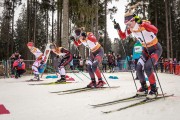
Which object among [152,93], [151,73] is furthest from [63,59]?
[152,93]

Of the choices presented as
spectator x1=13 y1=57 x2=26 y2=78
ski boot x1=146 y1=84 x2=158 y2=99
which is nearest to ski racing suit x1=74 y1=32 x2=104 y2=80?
ski boot x1=146 y1=84 x2=158 y2=99

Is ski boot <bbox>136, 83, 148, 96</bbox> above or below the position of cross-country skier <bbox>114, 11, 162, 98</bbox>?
below

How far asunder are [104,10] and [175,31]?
20645 mm

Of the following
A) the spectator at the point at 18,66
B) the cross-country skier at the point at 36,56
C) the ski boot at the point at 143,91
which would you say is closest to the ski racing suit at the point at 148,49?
the ski boot at the point at 143,91

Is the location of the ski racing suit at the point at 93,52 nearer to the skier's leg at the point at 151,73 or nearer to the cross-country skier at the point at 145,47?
the cross-country skier at the point at 145,47

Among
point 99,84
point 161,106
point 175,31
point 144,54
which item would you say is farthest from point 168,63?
point 175,31

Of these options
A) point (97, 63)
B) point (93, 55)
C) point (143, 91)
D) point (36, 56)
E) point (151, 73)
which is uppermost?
point (36, 56)

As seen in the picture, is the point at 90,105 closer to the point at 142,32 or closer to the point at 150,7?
the point at 142,32

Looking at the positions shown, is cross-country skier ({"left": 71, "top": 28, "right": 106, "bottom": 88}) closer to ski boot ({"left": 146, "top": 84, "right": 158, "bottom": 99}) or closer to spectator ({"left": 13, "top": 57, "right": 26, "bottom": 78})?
ski boot ({"left": 146, "top": 84, "right": 158, "bottom": 99})

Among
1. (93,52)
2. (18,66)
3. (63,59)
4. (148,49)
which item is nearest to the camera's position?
(148,49)

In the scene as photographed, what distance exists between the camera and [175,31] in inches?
1996

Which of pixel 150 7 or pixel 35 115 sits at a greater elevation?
Result: pixel 150 7

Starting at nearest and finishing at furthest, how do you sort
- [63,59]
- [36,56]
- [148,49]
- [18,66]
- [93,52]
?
[148,49] < [93,52] < [63,59] < [36,56] < [18,66]

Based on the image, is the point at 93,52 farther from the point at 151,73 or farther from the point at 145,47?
the point at 151,73
